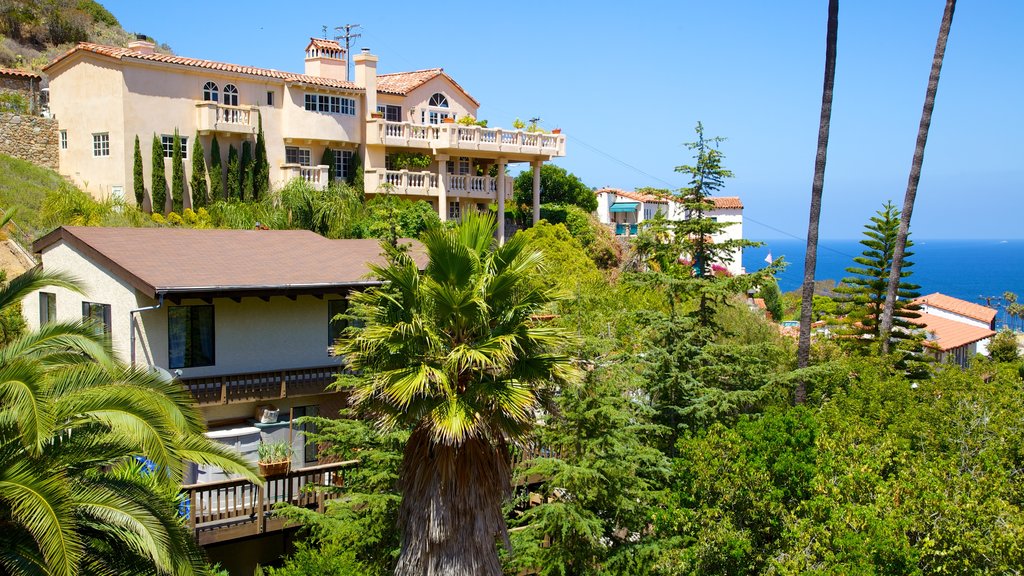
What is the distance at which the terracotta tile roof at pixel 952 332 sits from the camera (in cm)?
5003

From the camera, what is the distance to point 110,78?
1527 inches

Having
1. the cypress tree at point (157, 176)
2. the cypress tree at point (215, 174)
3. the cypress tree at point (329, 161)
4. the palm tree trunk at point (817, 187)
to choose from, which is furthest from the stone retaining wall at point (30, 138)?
the palm tree trunk at point (817, 187)

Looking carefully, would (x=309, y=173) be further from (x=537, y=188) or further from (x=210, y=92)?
(x=537, y=188)

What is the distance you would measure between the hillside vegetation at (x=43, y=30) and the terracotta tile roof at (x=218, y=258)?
141 ft

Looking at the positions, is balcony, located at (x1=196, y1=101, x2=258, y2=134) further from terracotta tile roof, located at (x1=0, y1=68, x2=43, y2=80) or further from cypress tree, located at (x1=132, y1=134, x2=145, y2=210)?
terracotta tile roof, located at (x1=0, y1=68, x2=43, y2=80)

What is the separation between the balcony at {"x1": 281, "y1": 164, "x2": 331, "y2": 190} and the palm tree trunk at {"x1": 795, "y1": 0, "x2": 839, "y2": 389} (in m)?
24.5

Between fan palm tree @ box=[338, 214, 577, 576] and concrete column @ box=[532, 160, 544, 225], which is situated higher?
concrete column @ box=[532, 160, 544, 225]

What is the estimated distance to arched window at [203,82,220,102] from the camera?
41.0m

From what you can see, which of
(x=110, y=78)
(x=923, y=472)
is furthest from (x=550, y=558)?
(x=110, y=78)

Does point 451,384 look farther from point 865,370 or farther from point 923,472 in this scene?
point 865,370

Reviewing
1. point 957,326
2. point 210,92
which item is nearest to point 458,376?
point 210,92

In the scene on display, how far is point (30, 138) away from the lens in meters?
42.2

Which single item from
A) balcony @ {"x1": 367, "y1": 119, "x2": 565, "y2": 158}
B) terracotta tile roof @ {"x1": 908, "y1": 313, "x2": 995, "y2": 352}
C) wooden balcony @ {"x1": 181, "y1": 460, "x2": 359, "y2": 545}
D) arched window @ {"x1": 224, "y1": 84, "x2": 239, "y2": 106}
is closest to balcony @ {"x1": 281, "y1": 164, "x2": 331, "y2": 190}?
balcony @ {"x1": 367, "y1": 119, "x2": 565, "y2": 158}

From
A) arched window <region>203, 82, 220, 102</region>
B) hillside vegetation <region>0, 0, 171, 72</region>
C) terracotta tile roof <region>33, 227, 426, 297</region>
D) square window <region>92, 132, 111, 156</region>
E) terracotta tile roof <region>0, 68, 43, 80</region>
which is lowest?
terracotta tile roof <region>33, 227, 426, 297</region>
